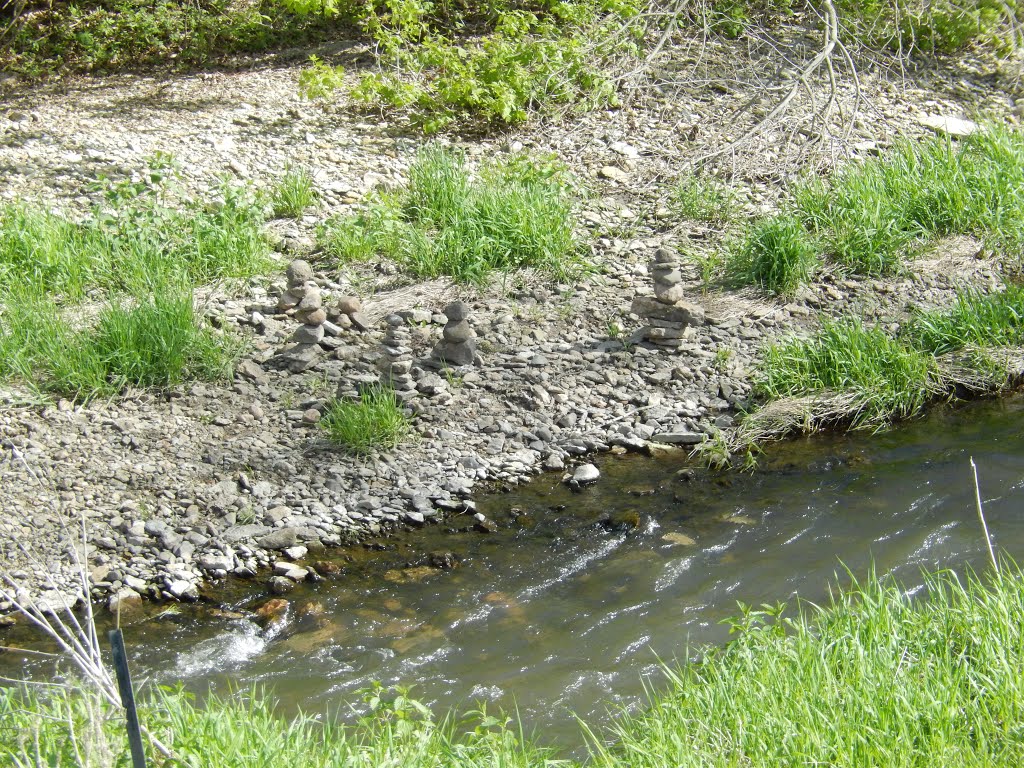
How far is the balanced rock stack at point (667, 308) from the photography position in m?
6.39

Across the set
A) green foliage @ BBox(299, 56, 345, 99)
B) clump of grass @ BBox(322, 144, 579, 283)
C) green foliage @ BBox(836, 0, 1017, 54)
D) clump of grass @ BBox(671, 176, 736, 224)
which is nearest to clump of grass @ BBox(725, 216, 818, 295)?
clump of grass @ BBox(671, 176, 736, 224)

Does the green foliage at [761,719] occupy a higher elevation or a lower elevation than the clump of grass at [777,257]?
lower

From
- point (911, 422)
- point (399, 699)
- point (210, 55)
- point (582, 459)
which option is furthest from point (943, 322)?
point (210, 55)

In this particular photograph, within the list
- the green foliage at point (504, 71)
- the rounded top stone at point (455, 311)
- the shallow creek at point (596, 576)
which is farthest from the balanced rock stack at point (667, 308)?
the green foliage at point (504, 71)

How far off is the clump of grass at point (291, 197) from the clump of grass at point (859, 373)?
3.53 metres

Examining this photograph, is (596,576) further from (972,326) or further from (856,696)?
(972,326)

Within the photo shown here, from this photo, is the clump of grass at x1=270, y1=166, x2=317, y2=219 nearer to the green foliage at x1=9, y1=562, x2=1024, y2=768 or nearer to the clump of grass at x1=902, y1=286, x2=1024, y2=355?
the clump of grass at x1=902, y1=286, x2=1024, y2=355

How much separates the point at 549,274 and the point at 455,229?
27.9 inches

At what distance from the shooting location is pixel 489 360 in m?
6.46

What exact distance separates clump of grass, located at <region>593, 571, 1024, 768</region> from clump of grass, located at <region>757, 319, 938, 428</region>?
2185 mm

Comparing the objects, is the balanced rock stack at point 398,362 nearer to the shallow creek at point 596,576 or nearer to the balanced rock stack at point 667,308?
the shallow creek at point 596,576

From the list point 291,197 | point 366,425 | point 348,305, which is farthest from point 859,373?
point 291,197

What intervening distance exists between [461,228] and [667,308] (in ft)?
5.21

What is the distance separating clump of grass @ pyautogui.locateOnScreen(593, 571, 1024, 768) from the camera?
3.06 m
